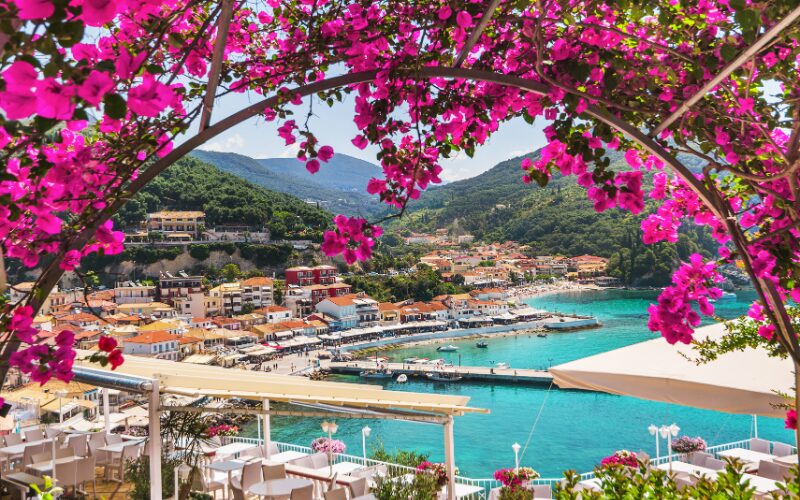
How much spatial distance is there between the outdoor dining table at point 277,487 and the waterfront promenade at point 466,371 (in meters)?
26.3

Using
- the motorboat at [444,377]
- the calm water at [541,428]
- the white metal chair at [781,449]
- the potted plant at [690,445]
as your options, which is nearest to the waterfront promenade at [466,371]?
the motorboat at [444,377]

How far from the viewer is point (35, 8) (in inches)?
23.4

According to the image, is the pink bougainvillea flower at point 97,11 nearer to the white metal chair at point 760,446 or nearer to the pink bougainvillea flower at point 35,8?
the pink bougainvillea flower at point 35,8

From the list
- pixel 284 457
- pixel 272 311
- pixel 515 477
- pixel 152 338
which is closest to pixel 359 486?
pixel 515 477

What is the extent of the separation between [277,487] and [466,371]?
2907cm

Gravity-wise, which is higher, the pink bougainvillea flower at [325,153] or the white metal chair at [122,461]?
the pink bougainvillea flower at [325,153]

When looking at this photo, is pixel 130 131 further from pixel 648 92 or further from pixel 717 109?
pixel 717 109

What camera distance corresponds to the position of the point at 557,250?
227 ft

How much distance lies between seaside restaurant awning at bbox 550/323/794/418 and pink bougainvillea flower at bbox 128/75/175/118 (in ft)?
9.68

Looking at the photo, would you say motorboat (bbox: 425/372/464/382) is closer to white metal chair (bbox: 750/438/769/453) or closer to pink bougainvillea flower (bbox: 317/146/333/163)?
white metal chair (bbox: 750/438/769/453)

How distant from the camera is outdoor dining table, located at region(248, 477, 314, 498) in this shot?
4.23 m

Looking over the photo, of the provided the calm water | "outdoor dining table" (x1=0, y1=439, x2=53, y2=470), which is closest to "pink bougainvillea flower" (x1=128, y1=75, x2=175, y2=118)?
"outdoor dining table" (x1=0, y1=439, x2=53, y2=470)

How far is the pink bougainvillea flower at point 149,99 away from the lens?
2.44 ft

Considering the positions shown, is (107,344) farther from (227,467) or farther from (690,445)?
(690,445)
